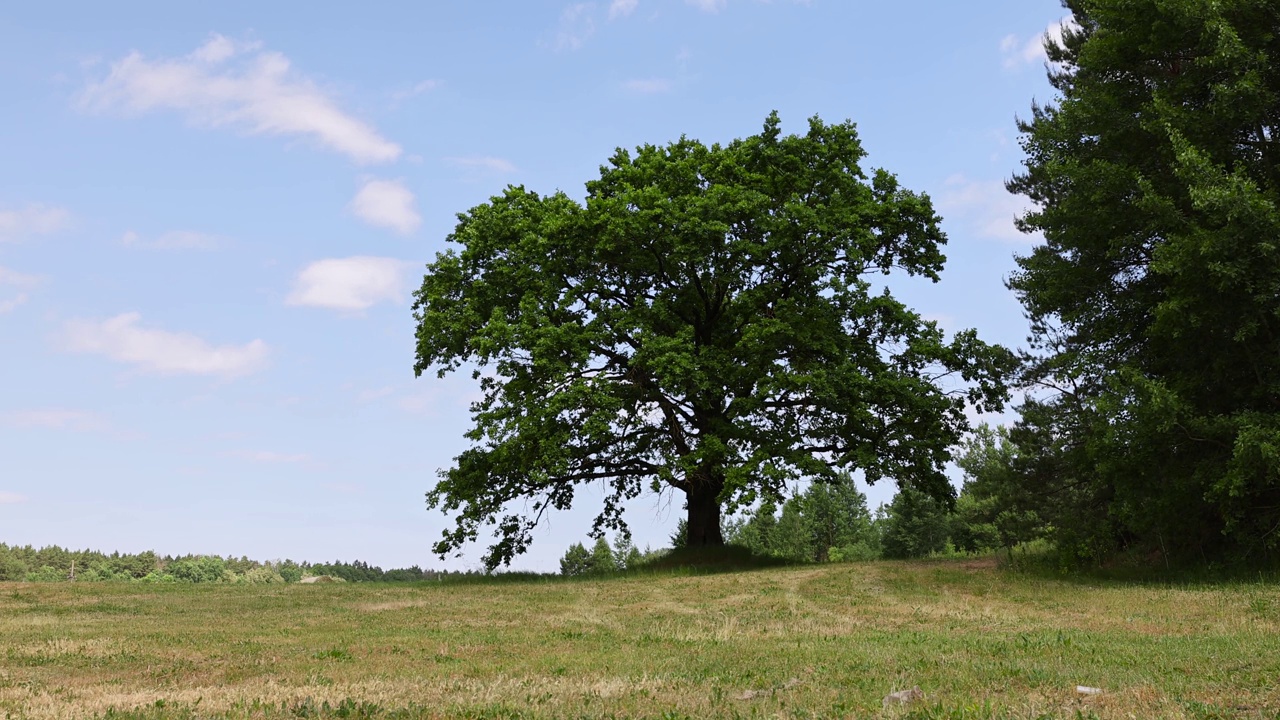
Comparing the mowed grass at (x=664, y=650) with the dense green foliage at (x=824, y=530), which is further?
the dense green foliage at (x=824, y=530)

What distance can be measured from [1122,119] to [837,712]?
2496 cm

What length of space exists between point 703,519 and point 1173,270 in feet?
63.6

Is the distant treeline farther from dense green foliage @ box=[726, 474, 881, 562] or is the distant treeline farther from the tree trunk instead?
dense green foliage @ box=[726, 474, 881, 562]

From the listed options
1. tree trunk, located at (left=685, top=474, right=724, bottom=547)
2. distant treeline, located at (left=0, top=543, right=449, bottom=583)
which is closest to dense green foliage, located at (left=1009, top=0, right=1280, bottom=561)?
tree trunk, located at (left=685, top=474, right=724, bottom=547)

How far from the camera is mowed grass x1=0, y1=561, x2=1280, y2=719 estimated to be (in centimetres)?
1074

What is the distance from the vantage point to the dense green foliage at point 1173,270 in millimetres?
23516

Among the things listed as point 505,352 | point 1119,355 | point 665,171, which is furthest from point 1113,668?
point 665,171

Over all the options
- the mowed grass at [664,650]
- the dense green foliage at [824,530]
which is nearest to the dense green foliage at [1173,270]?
the mowed grass at [664,650]

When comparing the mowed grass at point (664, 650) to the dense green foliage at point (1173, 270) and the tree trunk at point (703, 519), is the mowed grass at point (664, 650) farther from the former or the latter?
the tree trunk at point (703, 519)

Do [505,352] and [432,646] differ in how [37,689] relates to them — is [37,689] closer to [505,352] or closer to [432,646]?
[432,646]

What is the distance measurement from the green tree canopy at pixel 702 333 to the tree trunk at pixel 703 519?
0.26 ft

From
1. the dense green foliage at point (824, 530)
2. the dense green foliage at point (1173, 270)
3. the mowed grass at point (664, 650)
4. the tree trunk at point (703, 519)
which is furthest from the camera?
the dense green foliage at point (824, 530)

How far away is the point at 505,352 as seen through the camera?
32.8 m

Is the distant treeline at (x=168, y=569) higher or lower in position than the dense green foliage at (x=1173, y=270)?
lower
